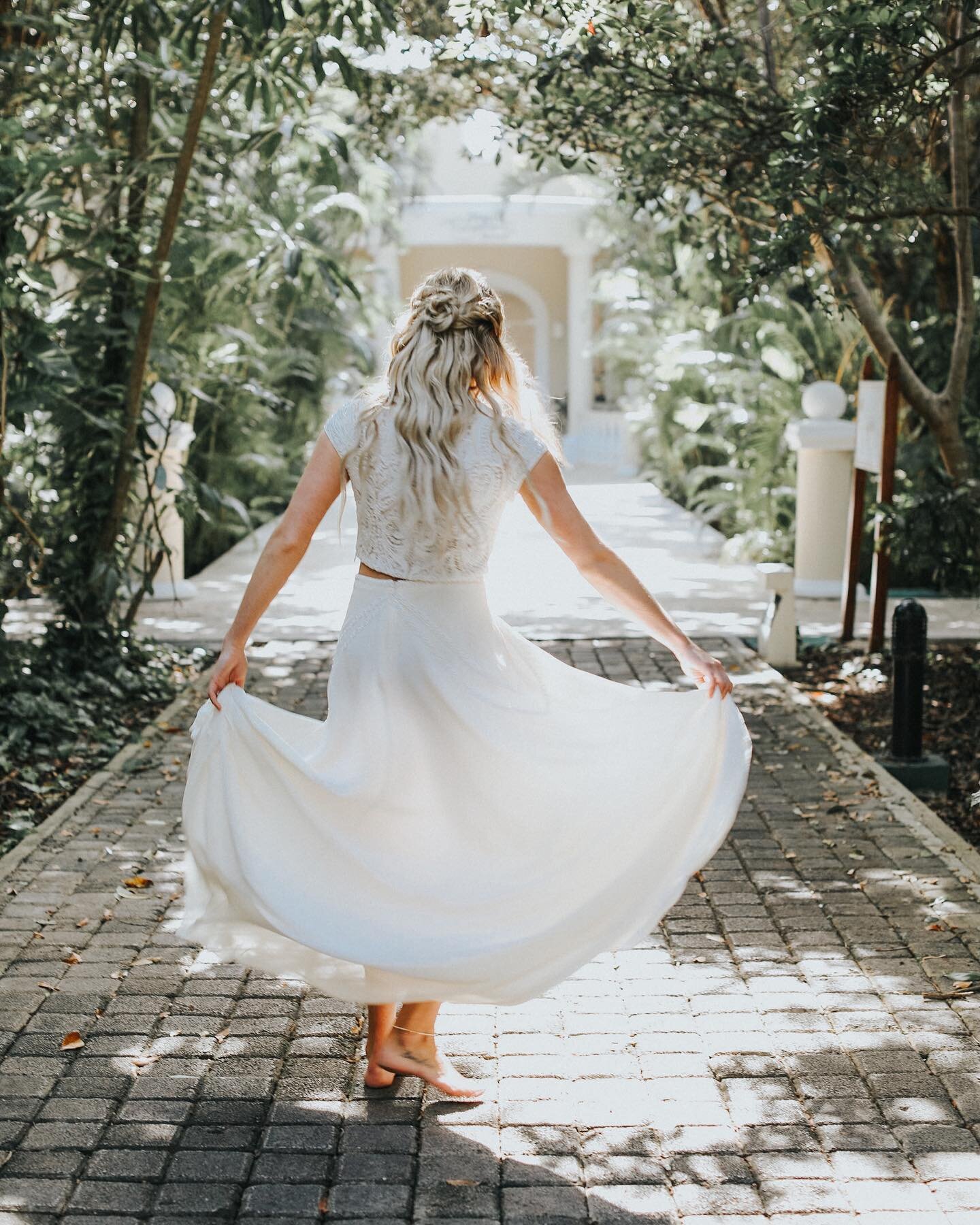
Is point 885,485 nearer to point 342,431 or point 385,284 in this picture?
point 342,431

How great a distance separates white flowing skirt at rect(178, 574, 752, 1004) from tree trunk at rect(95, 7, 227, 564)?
4.73m

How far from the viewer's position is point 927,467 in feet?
38.7

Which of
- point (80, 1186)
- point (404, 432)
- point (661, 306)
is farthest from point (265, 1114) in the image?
point (661, 306)

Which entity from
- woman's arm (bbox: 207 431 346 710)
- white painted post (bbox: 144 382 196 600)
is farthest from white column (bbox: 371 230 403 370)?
woman's arm (bbox: 207 431 346 710)

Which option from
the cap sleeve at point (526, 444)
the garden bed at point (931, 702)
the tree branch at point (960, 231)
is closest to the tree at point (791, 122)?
the tree branch at point (960, 231)

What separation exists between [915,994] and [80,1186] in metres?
2.45

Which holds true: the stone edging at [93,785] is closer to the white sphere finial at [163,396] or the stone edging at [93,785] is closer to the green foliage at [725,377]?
the white sphere finial at [163,396]

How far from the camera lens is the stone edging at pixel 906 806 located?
224 inches

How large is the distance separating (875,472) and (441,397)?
21.9ft

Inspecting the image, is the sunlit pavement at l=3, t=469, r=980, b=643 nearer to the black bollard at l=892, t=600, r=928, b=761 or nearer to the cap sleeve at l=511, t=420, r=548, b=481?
the black bollard at l=892, t=600, r=928, b=761

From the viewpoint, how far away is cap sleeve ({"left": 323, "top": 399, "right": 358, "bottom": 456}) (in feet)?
12.2

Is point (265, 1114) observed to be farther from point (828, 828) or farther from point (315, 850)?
point (828, 828)

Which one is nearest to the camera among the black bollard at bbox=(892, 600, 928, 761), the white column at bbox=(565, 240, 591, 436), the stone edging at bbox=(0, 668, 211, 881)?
the stone edging at bbox=(0, 668, 211, 881)

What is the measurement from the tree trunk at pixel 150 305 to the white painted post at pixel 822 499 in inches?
224
